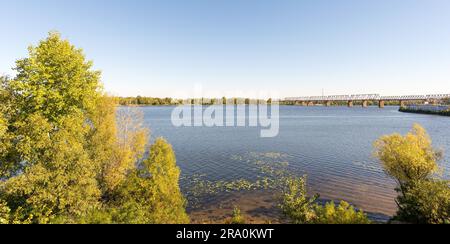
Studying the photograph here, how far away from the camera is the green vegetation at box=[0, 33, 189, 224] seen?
15383 mm

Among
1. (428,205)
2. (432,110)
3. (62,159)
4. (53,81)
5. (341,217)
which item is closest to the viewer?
(341,217)

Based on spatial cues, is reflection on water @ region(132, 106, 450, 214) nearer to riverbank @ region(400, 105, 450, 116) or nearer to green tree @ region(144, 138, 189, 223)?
green tree @ region(144, 138, 189, 223)

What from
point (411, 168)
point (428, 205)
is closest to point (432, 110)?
point (411, 168)

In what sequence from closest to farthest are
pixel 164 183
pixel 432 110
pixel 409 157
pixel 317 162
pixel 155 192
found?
1. pixel 155 192
2. pixel 164 183
3. pixel 409 157
4. pixel 317 162
5. pixel 432 110

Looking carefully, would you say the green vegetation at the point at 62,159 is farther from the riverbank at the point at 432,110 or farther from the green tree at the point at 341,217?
the riverbank at the point at 432,110

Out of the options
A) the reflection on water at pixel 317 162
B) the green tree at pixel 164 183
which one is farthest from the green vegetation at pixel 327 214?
the reflection on water at pixel 317 162

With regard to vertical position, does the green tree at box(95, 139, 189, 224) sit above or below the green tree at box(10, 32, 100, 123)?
below

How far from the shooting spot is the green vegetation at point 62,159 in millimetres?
15383

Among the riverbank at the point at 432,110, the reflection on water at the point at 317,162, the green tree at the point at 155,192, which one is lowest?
the reflection on water at the point at 317,162

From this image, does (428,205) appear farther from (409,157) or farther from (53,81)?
(53,81)

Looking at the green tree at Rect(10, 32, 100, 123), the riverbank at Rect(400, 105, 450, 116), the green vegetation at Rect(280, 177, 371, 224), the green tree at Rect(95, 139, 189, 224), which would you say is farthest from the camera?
the riverbank at Rect(400, 105, 450, 116)

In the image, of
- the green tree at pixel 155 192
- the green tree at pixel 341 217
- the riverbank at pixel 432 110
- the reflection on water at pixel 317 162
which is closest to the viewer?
the green tree at pixel 341 217

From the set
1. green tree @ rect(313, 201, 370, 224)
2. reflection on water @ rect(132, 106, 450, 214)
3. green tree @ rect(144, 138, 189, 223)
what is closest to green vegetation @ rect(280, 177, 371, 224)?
green tree @ rect(313, 201, 370, 224)

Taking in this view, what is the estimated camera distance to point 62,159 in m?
16.0
